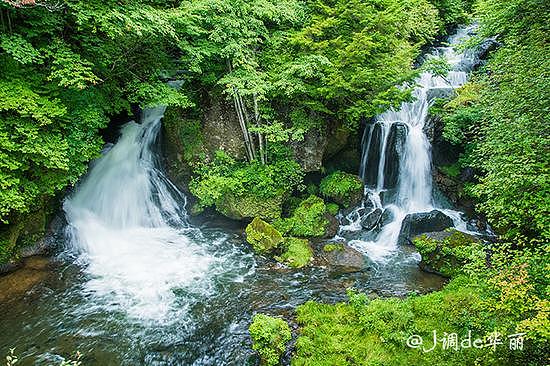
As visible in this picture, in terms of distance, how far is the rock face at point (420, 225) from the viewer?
11.0 meters

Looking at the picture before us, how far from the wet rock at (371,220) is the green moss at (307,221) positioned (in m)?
1.53

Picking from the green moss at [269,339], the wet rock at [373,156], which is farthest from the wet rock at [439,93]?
the green moss at [269,339]

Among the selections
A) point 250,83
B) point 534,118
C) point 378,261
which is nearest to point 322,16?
point 250,83

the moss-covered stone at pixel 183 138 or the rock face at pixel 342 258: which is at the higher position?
the moss-covered stone at pixel 183 138

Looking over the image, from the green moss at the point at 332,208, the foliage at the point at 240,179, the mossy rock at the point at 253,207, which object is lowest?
the green moss at the point at 332,208

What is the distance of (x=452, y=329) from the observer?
6.03 meters

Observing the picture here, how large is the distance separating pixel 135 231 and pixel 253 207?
13.2 ft

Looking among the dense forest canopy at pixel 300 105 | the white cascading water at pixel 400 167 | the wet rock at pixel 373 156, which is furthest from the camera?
the wet rock at pixel 373 156

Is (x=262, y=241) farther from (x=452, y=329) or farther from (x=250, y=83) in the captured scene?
(x=452, y=329)

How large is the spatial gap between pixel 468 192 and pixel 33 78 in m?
13.6

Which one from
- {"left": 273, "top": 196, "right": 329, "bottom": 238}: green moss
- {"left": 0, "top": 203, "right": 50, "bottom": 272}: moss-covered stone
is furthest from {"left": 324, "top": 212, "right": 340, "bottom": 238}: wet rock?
{"left": 0, "top": 203, "right": 50, "bottom": 272}: moss-covered stone

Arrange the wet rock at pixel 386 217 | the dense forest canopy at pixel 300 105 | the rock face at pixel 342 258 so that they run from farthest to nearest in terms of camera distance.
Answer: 1. the wet rock at pixel 386 217
2. the rock face at pixel 342 258
3. the dense forest canopy at pixel 300 105

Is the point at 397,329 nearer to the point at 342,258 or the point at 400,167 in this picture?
the point at 342,258

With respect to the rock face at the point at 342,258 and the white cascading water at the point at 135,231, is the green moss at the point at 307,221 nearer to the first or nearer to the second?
the rock face at the point at 342,258
